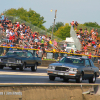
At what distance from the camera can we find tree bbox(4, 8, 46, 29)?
366 ft

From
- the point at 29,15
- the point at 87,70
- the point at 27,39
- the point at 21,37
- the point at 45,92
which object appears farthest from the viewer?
the point at 29,15

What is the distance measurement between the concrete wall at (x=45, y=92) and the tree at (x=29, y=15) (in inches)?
4022

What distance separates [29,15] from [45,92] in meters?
114

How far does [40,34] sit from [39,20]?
79.8 metres

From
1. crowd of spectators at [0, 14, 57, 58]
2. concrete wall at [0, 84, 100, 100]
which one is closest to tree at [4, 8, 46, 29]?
crowd of spectators at [0, 14, 57, 58]

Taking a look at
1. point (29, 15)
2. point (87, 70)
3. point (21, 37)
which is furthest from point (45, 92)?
point (29, 15)

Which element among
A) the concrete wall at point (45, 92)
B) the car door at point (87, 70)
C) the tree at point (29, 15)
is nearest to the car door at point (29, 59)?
the car door at point (87, 70)

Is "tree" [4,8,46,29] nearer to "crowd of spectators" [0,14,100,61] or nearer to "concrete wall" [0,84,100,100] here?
"crowd of spectators" [0,14,100,61]

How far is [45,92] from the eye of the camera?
798 cm

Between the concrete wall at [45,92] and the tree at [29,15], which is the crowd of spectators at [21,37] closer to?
the concrete wall at [45,92]

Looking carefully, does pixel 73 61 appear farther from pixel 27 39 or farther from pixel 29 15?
pixel 29 15

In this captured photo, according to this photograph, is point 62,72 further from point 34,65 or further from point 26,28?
point 26,28

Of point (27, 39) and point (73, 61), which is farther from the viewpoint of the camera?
point (27, 39)

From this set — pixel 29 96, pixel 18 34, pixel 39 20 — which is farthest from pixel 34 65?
pixel 39 20
